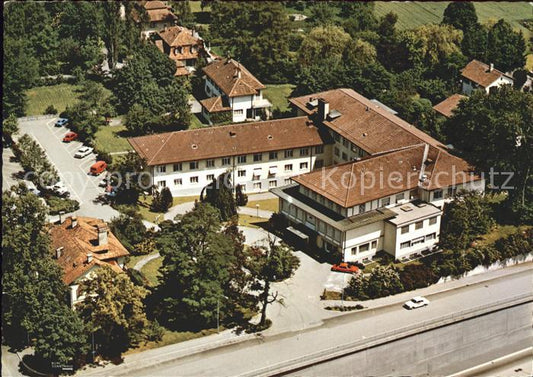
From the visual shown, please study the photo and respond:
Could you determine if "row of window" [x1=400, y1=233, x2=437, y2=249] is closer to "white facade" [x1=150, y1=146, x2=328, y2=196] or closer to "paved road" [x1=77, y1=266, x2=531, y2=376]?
"paved road" [x1=77, y1=266, x2=531, y2=376]

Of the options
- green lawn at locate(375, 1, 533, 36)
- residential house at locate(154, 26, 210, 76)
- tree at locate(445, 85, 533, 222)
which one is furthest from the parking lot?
green lawn at locate(375, 1, 533, 36)

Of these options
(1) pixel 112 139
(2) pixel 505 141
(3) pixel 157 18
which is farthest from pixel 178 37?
(2) pixel 505 141

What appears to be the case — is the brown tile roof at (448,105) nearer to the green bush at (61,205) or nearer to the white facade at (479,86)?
the white facade at (479,86)

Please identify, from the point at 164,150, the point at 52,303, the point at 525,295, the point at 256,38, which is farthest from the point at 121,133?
the point at 525,295

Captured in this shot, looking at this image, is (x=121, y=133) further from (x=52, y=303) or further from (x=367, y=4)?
(x=367, y=4)

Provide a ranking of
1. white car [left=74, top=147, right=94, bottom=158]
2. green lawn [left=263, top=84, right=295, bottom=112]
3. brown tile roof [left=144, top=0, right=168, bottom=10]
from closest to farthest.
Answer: white car [left=74, top=147, right=94, bottom=158] → green lawn [left=263, top=84, right=295, bottom=112] → brown tile roof [left=144, top=0, right=168, bottom=10]

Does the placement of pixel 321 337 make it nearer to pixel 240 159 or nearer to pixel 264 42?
pixel 240 159

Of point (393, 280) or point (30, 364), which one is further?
point (393, 280)
